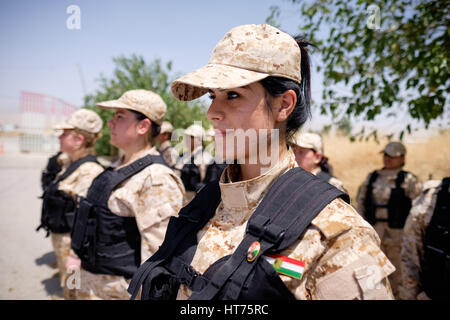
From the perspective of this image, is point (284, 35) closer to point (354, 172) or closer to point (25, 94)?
point (354, 172)

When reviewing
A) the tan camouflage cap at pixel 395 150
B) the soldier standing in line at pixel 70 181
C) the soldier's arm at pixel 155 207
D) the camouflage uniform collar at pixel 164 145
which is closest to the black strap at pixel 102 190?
the soldier's arm at pixel 155 207

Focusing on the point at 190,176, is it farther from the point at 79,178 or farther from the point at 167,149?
the point at 79,178

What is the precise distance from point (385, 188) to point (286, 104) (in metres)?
4.14

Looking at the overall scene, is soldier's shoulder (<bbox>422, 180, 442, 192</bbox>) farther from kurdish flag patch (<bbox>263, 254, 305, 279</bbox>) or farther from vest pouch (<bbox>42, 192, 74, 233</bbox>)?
vest pouch (<bbox>42, 192, 74, 233</bbox>)

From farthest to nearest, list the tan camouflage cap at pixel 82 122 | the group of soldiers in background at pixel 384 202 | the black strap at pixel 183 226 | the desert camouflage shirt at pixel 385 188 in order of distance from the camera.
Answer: the desert camouflage shirt at pixel 385 188 → the tan camouflage cap at pixel 82 122 → the group of soldiers in background at pixel 384 202 → the black strap at pixel 183 226

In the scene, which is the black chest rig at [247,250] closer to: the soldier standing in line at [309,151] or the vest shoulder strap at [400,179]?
the soldier standing in line at [309,151]

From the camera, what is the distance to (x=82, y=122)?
13.0 feet

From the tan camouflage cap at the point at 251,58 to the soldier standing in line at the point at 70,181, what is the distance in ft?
9.54

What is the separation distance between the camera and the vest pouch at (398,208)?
14.6 ft

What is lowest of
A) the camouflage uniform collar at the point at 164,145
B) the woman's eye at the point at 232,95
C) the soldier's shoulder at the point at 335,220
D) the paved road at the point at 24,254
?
the paved road at the point at 24,254

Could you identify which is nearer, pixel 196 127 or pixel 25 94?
pixel 196 127

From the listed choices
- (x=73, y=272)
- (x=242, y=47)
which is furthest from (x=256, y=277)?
(x=73, y=272)

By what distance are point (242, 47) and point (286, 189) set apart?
1.92 ft

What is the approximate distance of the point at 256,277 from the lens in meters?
1.01
